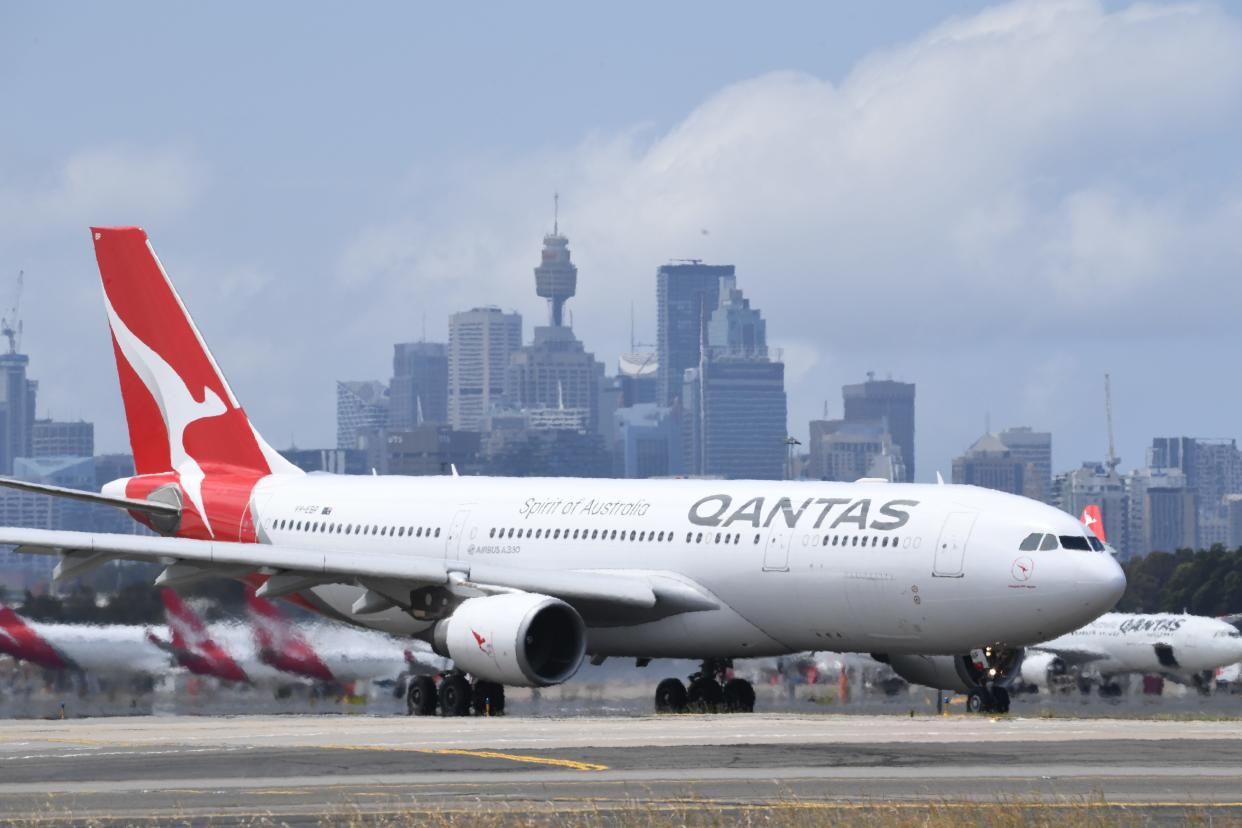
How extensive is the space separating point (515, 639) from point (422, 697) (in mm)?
4277

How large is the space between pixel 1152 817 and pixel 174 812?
30.5ft

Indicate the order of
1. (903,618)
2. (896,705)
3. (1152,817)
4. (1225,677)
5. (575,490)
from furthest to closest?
(1225,677)
(896,705)
(575,490)
(903,618)
(1152,817)

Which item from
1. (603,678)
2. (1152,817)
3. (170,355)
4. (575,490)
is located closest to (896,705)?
(603,678)

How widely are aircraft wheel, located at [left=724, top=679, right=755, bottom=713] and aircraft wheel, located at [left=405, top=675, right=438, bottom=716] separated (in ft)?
20.0

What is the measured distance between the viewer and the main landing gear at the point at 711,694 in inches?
1818

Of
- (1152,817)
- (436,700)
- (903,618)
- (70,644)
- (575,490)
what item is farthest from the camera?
(70,644)

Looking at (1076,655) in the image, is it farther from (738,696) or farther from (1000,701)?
(1000,701)

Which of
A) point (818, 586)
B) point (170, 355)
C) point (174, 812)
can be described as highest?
point (170, 355)

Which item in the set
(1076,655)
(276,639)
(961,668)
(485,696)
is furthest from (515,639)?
(1076,655)

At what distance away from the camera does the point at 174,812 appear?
22828mm

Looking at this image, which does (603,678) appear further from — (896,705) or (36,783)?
(36,783)

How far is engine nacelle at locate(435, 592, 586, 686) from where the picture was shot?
1597 inches

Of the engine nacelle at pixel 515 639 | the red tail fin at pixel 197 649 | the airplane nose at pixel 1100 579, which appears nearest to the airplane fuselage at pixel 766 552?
the airplane nose at pixel 1100 579

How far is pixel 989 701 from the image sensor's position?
41.9 metres
